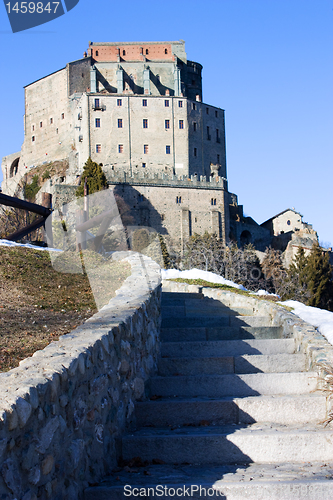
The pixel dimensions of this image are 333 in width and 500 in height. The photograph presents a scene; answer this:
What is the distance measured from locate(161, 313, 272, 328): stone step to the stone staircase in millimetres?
1176

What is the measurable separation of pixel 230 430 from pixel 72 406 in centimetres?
174

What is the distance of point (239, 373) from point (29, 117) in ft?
214

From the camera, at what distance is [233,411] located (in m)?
4.73

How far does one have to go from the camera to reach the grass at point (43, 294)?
539 cm

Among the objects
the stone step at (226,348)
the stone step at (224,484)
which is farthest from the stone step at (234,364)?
the stone step at (224,484)

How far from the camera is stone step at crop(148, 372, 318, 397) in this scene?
17.0 feet

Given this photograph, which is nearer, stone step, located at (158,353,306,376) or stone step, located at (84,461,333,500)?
stone step, located at (84,461,333,500)

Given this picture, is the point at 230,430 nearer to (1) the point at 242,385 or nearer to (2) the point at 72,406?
(1) the point at 242,385

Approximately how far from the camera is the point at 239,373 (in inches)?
227

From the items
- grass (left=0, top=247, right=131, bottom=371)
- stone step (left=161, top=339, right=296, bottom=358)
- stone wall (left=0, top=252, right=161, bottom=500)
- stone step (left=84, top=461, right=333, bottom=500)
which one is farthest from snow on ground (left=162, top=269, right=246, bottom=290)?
stone step (left=84, top=461, right=333, bottom=500)

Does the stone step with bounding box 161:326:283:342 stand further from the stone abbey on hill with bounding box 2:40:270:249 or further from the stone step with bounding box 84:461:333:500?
the stone abbey on hill with bounding box 2:40:270:249

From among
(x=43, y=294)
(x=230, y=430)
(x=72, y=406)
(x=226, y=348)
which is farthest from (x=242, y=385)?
(x=43, y=294)

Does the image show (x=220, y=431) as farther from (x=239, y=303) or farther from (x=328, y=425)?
(x=239, y=303)

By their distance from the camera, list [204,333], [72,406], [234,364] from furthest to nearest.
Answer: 1. [204,333]
2. [234,364]
3. [72,406]
